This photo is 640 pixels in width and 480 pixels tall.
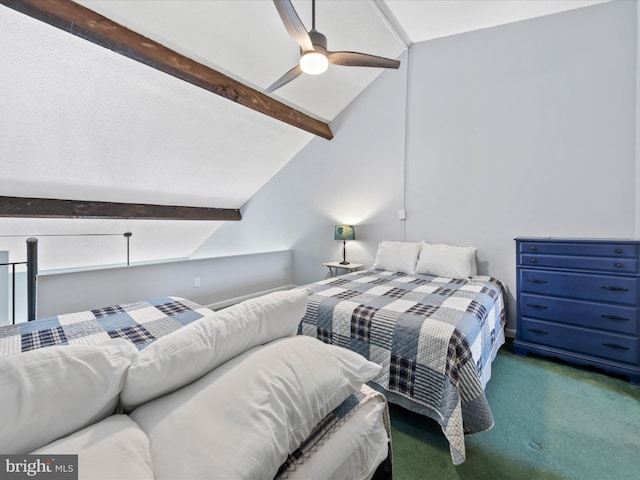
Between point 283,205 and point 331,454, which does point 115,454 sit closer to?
point 331,454

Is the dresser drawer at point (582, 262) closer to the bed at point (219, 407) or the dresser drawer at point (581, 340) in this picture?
the dresser drawer at point (581, 340)

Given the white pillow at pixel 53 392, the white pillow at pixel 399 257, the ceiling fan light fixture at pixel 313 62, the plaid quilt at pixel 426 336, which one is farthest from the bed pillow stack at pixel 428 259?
the white pillow at pixel 53 392

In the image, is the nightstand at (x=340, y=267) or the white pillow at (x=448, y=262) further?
the nightstand at (x=340, y=267)

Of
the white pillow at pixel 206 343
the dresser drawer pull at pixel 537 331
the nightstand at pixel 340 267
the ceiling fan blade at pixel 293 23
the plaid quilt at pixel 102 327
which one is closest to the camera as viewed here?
the white pillow at pixel 206 343

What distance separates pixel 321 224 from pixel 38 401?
4022mm

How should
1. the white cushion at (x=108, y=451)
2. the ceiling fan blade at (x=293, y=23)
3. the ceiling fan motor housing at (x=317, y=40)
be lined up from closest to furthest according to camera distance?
1. the white cushion at (x=108, y=451)
2. the ceiling fan blade at (x=293, y=23)
3. the ceiling fan motor housing at (x=317, y=40)

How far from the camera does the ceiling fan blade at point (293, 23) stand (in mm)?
1688

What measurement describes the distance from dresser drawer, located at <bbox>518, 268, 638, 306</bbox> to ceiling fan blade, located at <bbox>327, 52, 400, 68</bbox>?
211 cm

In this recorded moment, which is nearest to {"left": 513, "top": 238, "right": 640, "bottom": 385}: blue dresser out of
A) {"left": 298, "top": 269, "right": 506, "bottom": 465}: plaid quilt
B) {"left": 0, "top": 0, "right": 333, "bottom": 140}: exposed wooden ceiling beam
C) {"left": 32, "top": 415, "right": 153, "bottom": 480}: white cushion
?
{"left": 298, "top": 269, "right": 506, "bottom": 465}: plaid quilt

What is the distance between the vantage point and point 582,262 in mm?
2291

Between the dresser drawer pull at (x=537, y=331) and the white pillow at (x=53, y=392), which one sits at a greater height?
the white pillow at (x=53, y=392)

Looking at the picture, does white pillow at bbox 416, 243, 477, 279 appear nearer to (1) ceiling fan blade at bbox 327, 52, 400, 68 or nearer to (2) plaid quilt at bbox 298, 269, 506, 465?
(2) plaid quilt at bbox 298, 269, 506, 465

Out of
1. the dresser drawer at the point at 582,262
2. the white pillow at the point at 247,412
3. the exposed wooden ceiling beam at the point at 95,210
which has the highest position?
the exposed wooden ceiling beam at the point at 95,210

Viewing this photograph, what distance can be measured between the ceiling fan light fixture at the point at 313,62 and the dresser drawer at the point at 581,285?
2.40 metres
